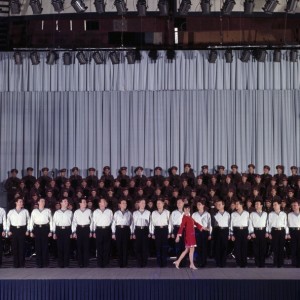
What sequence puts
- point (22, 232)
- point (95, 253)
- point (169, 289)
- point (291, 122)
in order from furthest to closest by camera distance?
1. point (291, 122)
2. point (95, 253)
3. point (22, 232)
4. point (169, 289)

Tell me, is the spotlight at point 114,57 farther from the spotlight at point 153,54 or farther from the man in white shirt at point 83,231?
the man in white shirt at point 83,231

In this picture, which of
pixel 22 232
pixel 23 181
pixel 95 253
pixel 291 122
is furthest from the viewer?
pixel 291 122

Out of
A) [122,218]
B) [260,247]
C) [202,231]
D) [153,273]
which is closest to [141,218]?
[122,218]

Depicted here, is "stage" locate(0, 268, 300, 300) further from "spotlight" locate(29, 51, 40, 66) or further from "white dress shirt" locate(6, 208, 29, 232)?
"spotlight" locate(29, 51, 40, 66)

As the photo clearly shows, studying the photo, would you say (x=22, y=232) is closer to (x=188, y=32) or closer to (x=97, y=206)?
(x=97, y=206)

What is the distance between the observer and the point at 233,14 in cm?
1836

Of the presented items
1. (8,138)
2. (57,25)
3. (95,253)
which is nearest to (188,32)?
(57,25)

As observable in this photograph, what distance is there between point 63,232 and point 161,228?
1998 mm

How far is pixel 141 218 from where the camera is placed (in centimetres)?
1374

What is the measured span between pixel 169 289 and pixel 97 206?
5.19m

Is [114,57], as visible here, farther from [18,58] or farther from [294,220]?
[294,220]

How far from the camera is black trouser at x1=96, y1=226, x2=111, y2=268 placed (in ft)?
44.5

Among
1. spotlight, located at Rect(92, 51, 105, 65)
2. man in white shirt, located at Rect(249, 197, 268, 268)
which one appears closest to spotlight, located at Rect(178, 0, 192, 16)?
spotlight, located at Rect(92, 51, 105, 65)

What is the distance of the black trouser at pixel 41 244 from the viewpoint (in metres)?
13.5
